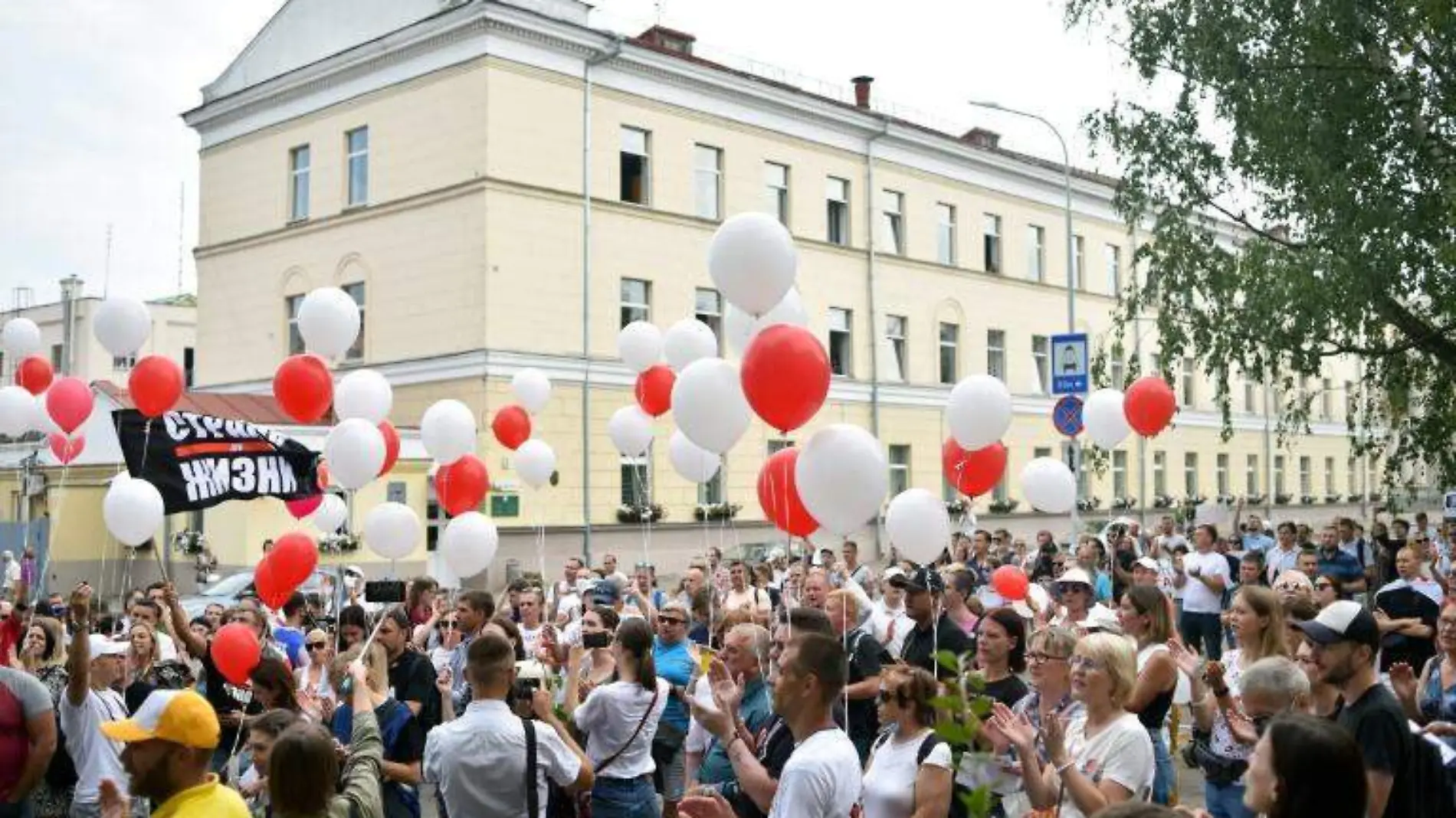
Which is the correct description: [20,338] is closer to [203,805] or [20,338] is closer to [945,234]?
[203,805]

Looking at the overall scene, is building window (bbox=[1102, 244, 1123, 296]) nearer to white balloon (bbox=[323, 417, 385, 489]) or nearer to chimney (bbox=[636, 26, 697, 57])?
chimney (bbox=[636, 26, 697, 57])

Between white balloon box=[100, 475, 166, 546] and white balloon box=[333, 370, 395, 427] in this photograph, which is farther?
white balloon box=[333, 370, 395, 427]

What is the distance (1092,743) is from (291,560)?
6.24 m

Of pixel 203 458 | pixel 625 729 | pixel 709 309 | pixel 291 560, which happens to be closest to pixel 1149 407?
pixel 291 560

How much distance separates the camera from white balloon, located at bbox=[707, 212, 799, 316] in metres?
7.61

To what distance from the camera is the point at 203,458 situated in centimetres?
1175

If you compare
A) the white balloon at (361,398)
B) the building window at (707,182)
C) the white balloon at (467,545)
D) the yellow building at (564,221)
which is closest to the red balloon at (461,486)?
the white balloon at (361,398)

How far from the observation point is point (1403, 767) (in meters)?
4.64

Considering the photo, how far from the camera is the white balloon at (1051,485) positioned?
44.1ft

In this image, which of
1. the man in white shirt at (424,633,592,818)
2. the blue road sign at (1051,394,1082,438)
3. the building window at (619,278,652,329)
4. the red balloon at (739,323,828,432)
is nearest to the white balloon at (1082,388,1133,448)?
the blue road sign at (1051,394,1082,438)

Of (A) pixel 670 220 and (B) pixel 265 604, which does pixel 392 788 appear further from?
(A) pixel 670 220

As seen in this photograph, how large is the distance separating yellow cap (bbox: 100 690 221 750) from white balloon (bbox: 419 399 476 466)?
27.4 feet

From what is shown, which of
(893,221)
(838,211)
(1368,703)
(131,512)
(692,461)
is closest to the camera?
(1368,703)

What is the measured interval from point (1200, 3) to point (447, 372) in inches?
658
